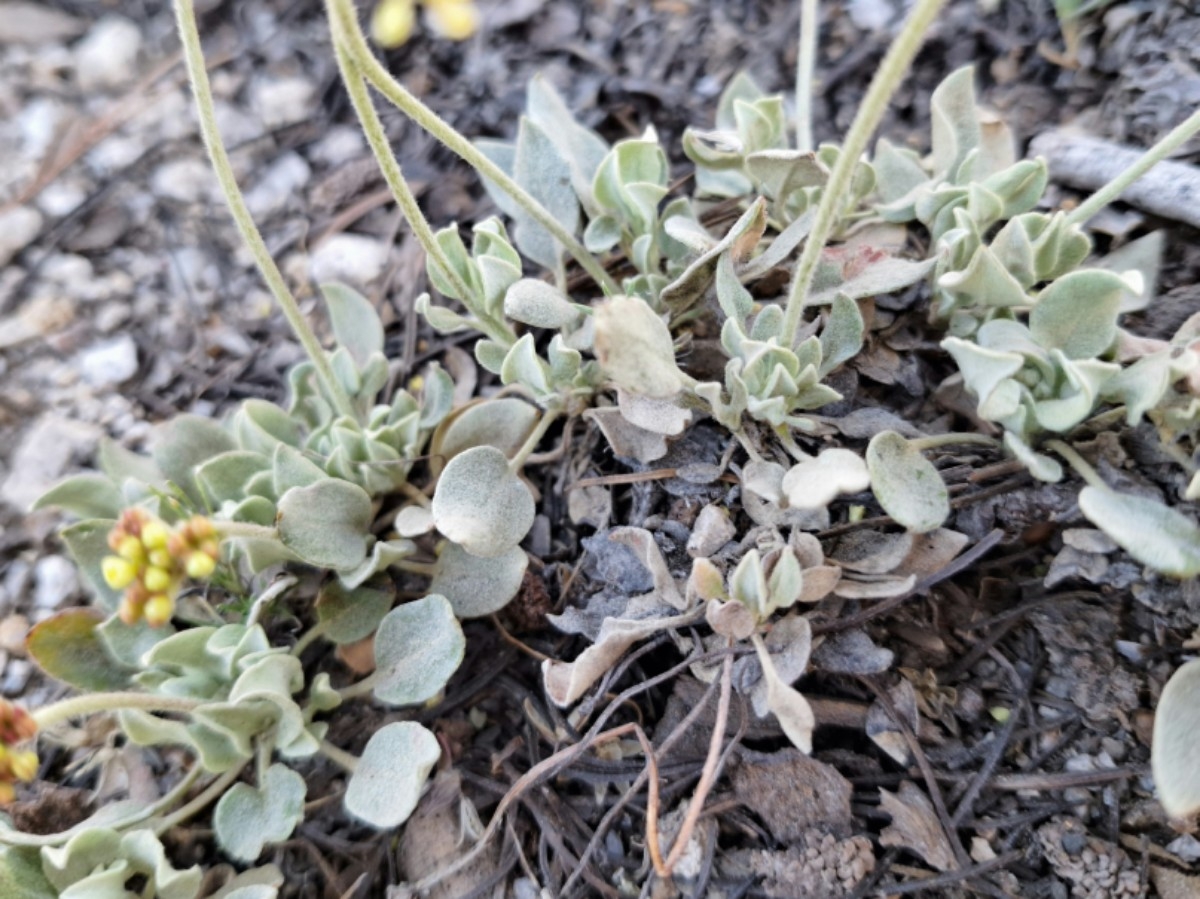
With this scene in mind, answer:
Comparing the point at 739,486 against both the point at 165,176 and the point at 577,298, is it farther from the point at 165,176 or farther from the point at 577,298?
the point at 165,176

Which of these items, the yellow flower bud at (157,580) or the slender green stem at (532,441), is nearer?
the yellow flower bud at (157,580)

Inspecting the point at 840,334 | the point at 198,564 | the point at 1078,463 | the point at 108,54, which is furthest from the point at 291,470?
the point at 108,54

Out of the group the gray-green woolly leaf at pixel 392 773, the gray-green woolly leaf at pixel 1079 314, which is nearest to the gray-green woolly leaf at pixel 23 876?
the gray-green woolly leaf at pixel 392 773

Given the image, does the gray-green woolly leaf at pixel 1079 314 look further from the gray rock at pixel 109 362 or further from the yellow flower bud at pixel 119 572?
the gray rock at pixel 109 362

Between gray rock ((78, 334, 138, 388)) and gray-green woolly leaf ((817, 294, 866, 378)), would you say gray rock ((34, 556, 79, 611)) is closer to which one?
gray rock ((78, 334, 138, 388))

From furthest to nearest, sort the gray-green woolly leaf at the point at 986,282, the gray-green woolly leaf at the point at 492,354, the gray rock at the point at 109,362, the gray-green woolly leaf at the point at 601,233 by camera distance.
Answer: the gray rock at the point at 109,362, the gray-green woolly leaf at the point at 601,233, the gray-green woolly leaf at the point at 492,354, the gray-green woolly leaf at the point at 986,282

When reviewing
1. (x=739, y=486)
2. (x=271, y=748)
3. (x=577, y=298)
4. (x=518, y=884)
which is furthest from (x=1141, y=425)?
(x=271, y=748)

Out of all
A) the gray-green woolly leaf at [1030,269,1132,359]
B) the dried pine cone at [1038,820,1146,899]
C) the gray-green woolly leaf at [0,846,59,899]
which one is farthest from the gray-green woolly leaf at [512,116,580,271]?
the gray-green woolly leaf at [0,846,59,899]
